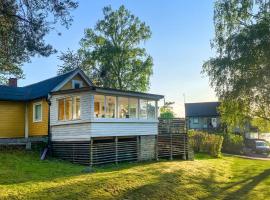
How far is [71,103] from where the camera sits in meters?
22.2

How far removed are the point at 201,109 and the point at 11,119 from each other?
155ft

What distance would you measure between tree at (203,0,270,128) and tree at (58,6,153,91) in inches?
630

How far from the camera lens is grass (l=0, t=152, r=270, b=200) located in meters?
12.4

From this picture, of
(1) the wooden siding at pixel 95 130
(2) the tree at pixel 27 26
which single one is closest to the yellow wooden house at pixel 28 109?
(1) the wooden siding at pixel 95 130

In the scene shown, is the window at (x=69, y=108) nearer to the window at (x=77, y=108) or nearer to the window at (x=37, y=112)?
the window at (x=77, y=108)

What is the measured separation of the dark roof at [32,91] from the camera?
24716 millimetres

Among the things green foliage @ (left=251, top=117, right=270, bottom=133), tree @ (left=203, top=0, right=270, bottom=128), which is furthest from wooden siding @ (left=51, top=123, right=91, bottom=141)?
green foliage @ (left=251, top=117, right=270, bottom=133)

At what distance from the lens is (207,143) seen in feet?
109

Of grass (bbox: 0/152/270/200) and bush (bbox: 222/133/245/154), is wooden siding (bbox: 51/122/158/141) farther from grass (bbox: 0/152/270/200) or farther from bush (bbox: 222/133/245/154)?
bush (bbox: 222/133/245/154)

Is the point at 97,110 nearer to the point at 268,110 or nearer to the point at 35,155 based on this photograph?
the point at 35,155

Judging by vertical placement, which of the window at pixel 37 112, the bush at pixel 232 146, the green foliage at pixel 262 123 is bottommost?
the bush at pixel 232 146

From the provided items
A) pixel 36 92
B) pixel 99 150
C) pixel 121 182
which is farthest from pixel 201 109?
pixel 121 182

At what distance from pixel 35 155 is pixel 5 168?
5.13 meters

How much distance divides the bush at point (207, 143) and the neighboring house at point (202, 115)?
31063mm
